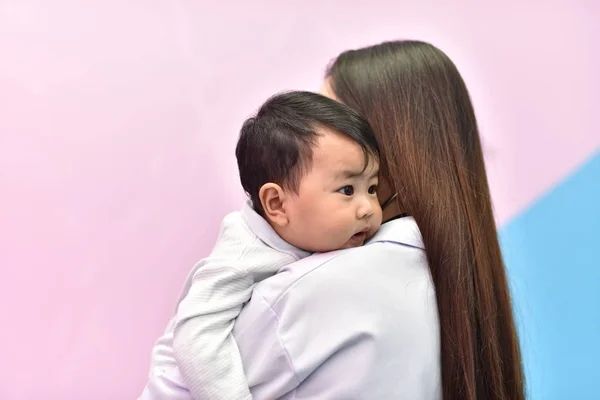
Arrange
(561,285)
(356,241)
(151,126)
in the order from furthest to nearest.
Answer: (561,285)
(151,126)
(356,241)

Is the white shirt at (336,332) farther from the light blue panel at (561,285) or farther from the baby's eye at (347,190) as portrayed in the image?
the light blue panel at (561,285)

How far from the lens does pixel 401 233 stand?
3.06ft

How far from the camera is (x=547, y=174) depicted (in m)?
1.73

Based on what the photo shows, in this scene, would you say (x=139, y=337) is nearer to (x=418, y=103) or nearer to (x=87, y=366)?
(x=87, y=366)

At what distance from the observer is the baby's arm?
0.86m

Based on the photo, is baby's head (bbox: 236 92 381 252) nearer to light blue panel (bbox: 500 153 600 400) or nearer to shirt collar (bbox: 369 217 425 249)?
shirt collar (bbox: 369 217 425 249)

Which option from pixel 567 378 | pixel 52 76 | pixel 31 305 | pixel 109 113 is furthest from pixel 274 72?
pixel 567 378

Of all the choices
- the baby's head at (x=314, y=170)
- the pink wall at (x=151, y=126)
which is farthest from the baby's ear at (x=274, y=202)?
the pink wall at (x=151, y=126)

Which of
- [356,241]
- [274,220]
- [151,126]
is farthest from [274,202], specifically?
[151,126]

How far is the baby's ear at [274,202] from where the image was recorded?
36.6 inches

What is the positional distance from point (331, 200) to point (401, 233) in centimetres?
11

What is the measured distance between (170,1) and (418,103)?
78cm

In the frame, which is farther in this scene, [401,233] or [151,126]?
[151,126]

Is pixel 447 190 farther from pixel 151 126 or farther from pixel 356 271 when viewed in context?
pixel 151 126
